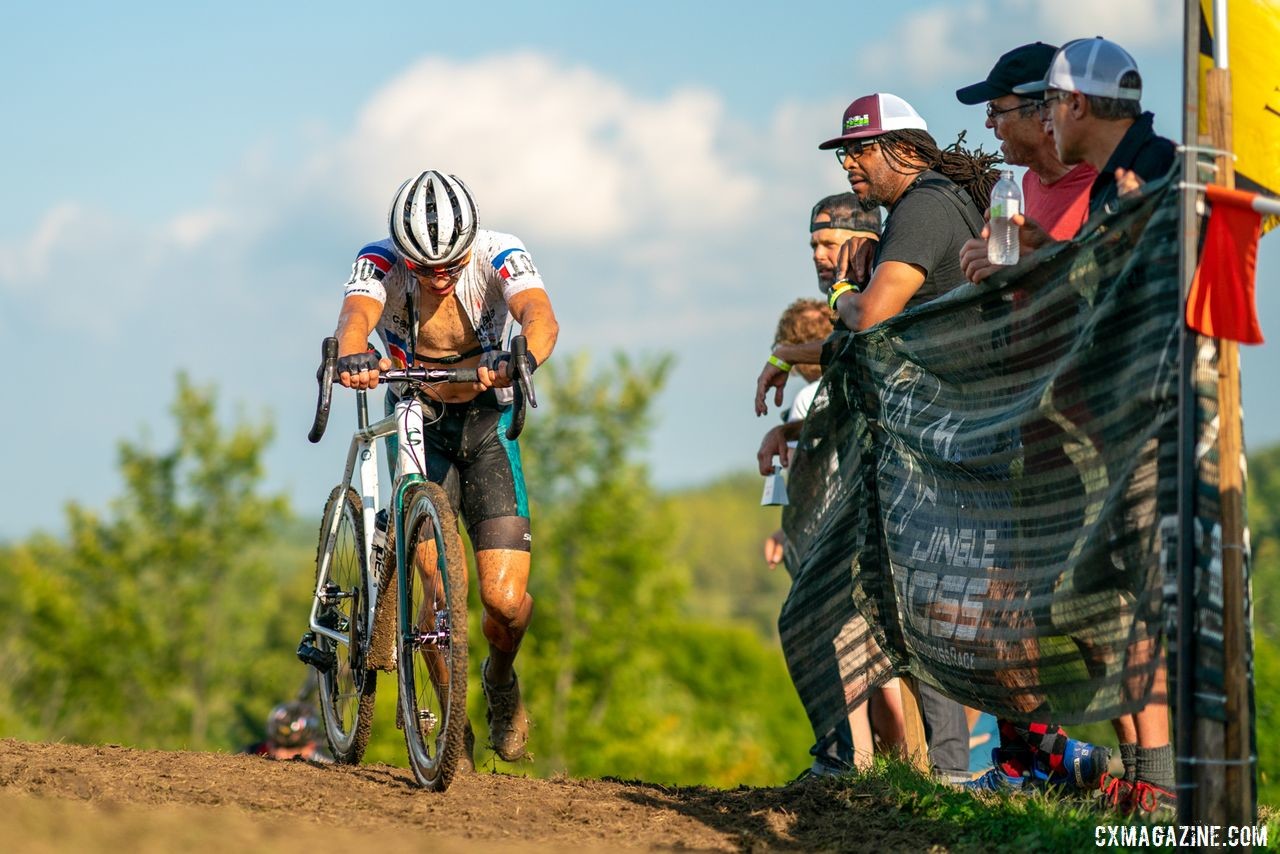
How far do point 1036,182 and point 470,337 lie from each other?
2.74 metres

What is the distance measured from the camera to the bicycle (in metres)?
6.17

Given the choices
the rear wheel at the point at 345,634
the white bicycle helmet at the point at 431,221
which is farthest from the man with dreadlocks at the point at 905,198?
the rear wheel at the point at 345,634

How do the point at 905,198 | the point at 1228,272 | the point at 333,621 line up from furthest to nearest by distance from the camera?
the point at 333,621 < the point at 905,198 < the point at 1228,272

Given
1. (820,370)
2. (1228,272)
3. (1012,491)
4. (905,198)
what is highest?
(905,198)

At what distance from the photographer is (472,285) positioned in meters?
7.41

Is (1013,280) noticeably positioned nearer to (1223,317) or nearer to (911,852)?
(1223,317)

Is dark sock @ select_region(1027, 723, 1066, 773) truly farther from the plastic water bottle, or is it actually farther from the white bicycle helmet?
the white bicycle helmet

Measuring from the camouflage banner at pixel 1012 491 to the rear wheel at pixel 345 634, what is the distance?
6.41ft

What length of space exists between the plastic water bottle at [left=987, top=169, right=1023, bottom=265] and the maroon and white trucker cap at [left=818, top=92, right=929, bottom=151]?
1562mm

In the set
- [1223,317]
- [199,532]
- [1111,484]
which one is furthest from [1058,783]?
[199,532]

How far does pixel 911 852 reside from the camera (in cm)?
506

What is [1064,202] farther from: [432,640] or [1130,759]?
[432,640]

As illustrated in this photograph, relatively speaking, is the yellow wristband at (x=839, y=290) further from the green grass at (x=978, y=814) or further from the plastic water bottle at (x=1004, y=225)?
the green grass at (x=978, y=814)

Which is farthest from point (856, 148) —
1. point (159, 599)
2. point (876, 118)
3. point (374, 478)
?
point (159, 599)
